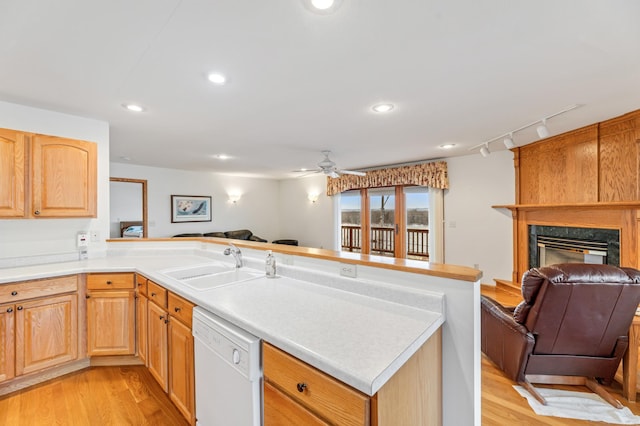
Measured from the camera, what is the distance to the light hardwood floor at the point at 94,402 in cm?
184

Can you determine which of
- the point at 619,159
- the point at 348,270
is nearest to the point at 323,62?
the point at 348,270

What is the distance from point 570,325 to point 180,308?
266 centimetres

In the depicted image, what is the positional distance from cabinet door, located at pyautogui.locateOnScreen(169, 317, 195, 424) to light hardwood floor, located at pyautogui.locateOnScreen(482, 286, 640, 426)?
188cm

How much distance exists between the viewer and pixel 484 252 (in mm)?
4879

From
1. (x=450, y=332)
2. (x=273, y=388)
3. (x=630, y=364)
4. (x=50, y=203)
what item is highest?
(x=50, y=203)

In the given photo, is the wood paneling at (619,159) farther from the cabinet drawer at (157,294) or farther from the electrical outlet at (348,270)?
the cabinet drawer at (157,294)

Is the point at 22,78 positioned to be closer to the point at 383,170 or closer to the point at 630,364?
the point at 630,364

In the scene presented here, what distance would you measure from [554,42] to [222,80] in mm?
2168

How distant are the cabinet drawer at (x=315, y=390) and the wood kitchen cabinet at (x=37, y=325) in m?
2.18

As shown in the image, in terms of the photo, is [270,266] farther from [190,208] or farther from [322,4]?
[190,208]

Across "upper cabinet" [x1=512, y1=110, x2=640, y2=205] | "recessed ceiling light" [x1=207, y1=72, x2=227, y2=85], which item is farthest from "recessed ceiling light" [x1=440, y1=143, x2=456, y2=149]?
"recessed ceiling light" [x1=207, y1=72, x2=227, y2=85]

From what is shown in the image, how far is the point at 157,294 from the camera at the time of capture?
2.02 meters

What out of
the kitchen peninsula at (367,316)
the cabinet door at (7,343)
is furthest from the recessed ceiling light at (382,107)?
the cabinet door at (7,343)

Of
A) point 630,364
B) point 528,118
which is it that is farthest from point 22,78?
point 630,364
